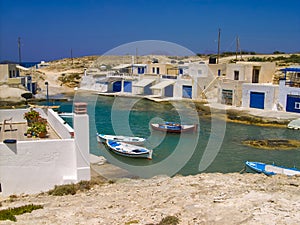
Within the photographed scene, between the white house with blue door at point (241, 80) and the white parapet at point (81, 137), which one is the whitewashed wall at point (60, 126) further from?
the white house with blue door at point (241, 80)

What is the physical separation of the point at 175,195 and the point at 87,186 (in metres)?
2.96

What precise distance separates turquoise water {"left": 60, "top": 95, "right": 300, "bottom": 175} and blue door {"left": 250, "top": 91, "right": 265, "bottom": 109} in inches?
232

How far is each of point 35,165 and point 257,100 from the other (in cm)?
2674

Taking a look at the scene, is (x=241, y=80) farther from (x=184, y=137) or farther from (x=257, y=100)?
(x=184, y=137)

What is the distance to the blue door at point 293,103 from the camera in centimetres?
3037

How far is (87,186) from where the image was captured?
36.8ft

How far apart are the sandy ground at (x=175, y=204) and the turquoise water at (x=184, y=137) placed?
5.03 m

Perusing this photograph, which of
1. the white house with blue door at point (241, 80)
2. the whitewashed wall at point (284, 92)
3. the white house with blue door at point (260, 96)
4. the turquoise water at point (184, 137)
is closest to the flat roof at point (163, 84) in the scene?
the turquoise water at point (184, 137)

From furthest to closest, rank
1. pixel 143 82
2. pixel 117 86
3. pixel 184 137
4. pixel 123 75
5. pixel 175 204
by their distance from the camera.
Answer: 1. pixel 117 86
2. pixel 123 75
3. pixel 143 82
4. pixel 184 137
5. pixel 175 204

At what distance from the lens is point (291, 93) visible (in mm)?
30688

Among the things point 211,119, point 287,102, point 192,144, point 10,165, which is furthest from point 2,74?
point 10,165

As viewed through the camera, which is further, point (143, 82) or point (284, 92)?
point (143, 82)

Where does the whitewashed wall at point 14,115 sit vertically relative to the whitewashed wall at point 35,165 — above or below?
above

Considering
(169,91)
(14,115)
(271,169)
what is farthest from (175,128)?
(169,91)
